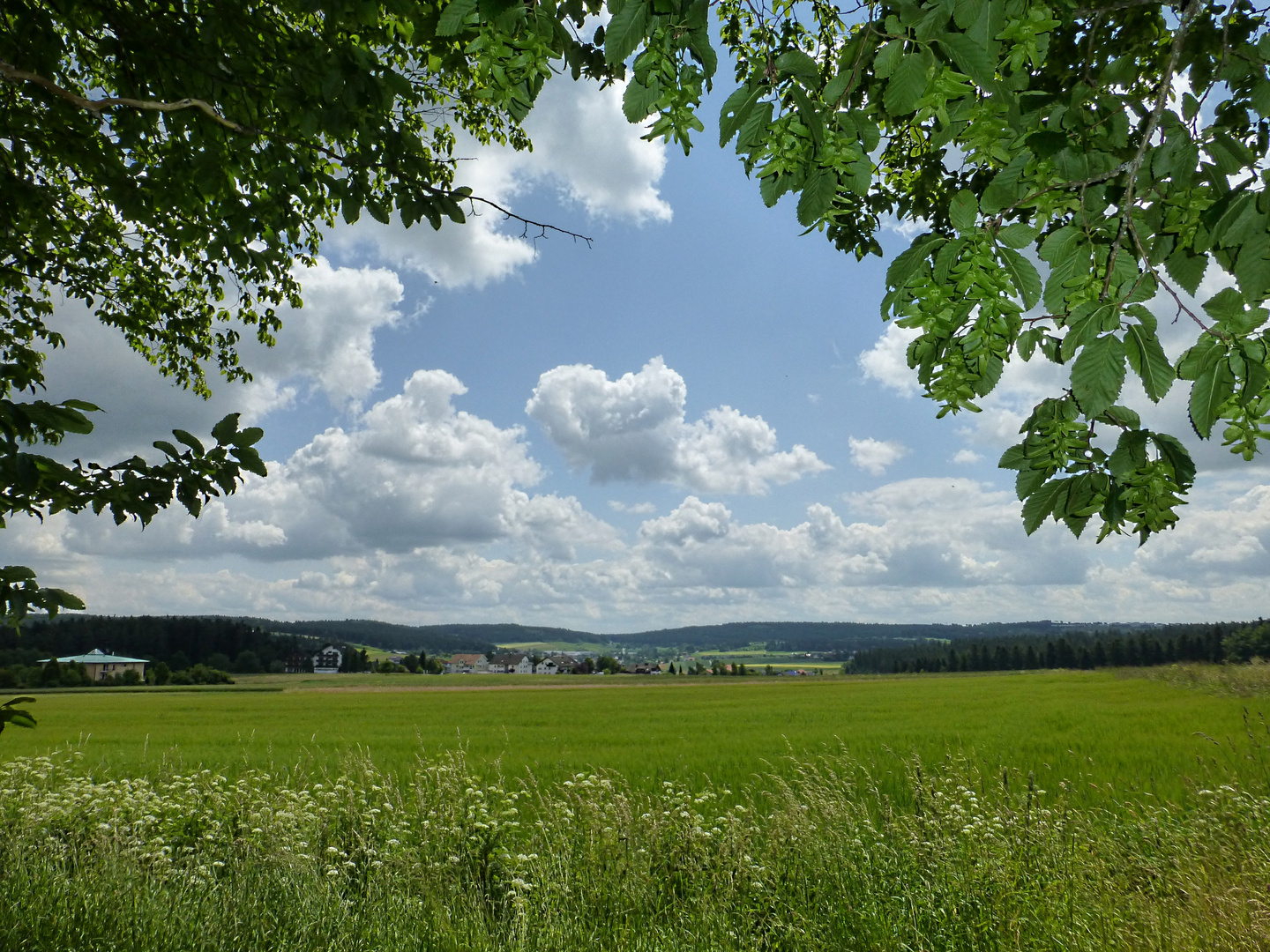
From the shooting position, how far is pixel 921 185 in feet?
15.7

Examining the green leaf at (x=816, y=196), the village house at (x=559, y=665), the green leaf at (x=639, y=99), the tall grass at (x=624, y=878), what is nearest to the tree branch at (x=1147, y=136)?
the green leaf at (x=816, y=196)

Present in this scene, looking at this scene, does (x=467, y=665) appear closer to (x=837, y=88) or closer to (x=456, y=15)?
(x=456, y=15)

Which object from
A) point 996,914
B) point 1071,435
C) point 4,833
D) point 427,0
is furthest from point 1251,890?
point 4,833

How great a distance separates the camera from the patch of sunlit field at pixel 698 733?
13.1 metres

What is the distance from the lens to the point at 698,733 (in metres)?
23.0

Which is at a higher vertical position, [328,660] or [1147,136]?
[1147,136]

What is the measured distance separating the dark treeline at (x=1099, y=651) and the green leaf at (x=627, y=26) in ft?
278

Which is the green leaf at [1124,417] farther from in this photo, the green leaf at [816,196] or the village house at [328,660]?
the village house at [328,660]

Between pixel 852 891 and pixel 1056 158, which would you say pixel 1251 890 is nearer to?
pixel 852 891

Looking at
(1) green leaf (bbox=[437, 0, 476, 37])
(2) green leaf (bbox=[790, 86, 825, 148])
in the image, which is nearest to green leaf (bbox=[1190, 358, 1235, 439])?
(2) green leaf (bbox=[790, 86, 825, 148])

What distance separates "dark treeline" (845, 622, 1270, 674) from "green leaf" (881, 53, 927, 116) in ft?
276

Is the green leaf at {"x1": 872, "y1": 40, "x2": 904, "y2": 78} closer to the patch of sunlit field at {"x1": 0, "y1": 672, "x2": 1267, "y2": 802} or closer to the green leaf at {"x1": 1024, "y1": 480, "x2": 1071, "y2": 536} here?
the green leaf at {"x1": 1024, "y1": 480, "x2": 1071, "y2": 536}

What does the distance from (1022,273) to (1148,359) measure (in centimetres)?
38

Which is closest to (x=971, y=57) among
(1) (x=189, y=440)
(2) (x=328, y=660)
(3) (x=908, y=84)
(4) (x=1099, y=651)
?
(3) (x=908, y=84)
